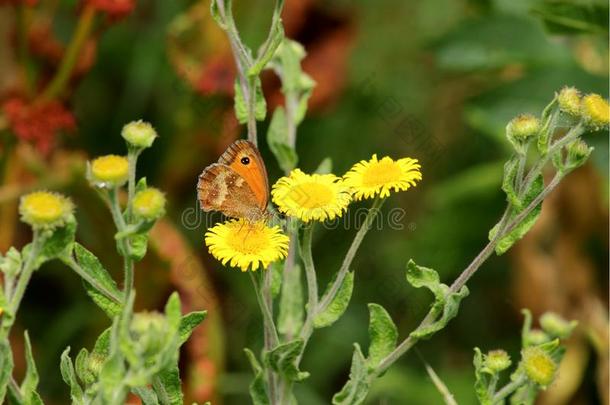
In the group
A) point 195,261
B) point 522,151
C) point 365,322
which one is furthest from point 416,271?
point 365,322

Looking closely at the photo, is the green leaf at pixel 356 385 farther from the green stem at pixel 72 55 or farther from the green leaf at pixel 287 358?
the green stem at pixel 72 55

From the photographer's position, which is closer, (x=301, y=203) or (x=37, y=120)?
(x=301, y=203)

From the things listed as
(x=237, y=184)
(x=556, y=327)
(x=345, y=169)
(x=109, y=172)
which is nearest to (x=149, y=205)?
(x=109, y=172)

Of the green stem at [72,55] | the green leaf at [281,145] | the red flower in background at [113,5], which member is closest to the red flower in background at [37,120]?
the green stem at [72,55]

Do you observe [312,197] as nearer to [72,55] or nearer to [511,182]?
[511,182]

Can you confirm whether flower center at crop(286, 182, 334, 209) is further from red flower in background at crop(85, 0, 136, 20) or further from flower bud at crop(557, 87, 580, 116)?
red flower in background at crop(85, 0, 136, 20)

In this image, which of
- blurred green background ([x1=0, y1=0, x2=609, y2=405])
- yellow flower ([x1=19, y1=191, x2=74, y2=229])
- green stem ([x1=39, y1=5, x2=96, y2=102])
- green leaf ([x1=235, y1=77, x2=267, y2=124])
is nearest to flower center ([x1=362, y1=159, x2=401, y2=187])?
green leaf ([x1=235, y1=77, x2=267, y2=124])
